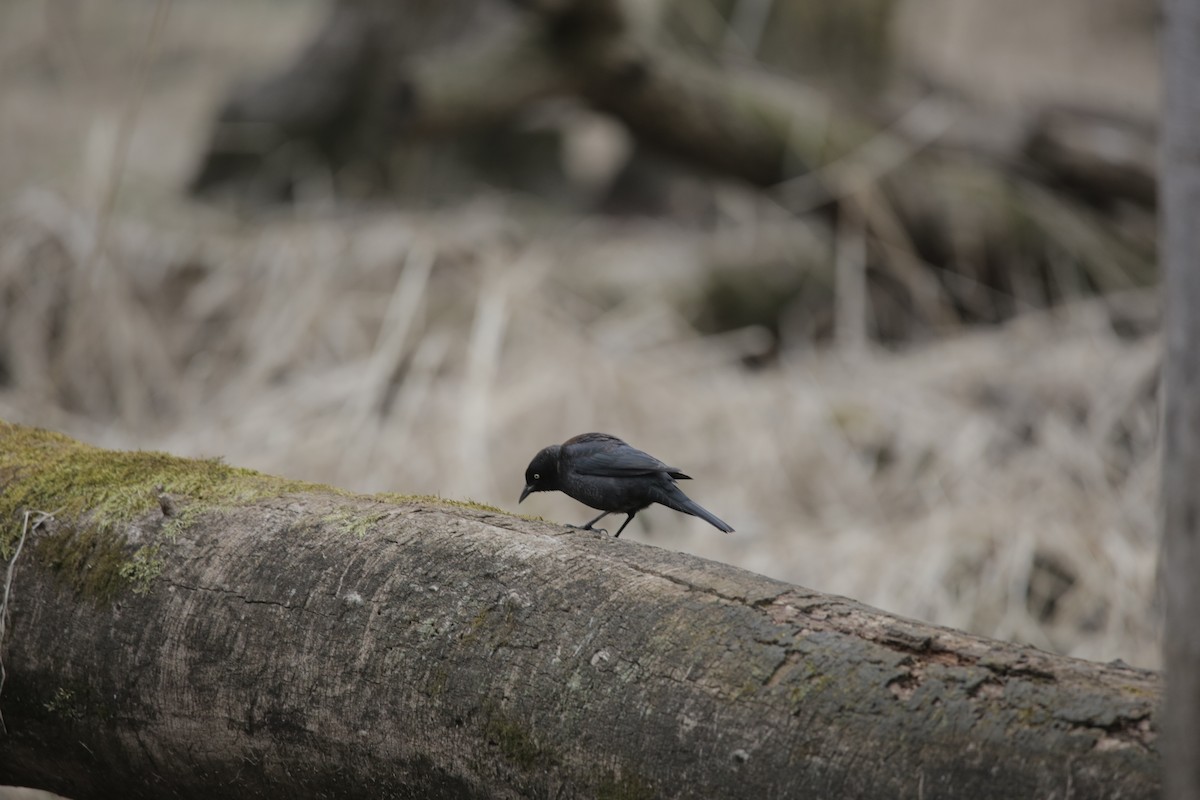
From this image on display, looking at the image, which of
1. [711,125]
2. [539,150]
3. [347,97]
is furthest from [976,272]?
[347,97]

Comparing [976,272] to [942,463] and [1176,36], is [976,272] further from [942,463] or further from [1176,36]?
[1176,36]

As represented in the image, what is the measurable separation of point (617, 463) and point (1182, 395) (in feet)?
3.36

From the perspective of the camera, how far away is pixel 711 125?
6.67 metres

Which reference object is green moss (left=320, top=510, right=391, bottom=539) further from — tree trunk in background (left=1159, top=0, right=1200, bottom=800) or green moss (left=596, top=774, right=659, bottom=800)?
tree trunk in background (left=1159, top=0, right=1200, bottom=800)

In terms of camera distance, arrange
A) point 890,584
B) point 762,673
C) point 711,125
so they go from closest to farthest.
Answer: point 762,673, point 890,584, point 711,125

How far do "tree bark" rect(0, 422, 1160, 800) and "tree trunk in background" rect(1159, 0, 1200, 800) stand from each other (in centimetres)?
16

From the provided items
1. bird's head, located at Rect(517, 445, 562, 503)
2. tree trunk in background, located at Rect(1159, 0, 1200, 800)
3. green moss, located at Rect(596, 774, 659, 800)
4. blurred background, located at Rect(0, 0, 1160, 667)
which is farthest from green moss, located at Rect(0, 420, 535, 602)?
blurred background, located at Rect(0, 0, 1160, 667)

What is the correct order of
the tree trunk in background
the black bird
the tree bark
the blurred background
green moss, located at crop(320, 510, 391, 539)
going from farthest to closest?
1. the blurred background
2. the black bird
3. green moss, located at crop(320, 510, 391, 539)
4. the tree bark
5. the tree trunk in background

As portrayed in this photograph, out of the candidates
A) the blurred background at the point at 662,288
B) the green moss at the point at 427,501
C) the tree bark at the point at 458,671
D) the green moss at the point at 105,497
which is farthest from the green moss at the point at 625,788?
the blurred background at the point at 662,288

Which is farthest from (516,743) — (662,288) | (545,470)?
(662,288)

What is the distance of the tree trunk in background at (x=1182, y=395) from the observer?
3.34 feet

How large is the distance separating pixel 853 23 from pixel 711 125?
2.60m

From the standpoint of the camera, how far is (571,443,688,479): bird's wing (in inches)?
75.3

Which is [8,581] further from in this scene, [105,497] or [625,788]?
[625,788]
